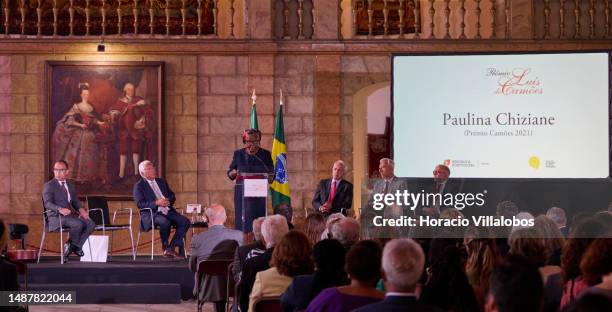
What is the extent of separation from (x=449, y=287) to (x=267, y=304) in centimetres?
136

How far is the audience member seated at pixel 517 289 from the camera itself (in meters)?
3.19

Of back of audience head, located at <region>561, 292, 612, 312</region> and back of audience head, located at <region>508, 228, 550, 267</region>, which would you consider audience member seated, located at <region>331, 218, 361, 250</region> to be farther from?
back of audience head, located at <region>561, 292, 612, 312</region>

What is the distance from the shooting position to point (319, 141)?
13305mm

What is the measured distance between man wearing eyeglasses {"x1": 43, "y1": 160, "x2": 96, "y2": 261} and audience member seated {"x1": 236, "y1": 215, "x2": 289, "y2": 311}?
4.98 metres

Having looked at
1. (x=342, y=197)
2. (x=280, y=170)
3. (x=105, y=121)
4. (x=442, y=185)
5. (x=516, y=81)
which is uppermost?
(x=516, y=81)

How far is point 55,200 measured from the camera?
1128cm

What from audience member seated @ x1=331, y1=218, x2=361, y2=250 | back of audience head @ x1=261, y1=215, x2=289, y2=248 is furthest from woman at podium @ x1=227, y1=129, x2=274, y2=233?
audience member seated @ x1=331, y1=218, x2=361, y2=250

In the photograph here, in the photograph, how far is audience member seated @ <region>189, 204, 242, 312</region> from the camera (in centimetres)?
841

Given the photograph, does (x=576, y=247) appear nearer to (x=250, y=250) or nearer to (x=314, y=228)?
(x=314, y=228)

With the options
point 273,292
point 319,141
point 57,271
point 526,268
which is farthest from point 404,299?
point 319,141

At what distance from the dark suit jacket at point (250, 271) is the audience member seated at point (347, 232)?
48 centimetres

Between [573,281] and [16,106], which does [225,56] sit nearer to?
[16,106]

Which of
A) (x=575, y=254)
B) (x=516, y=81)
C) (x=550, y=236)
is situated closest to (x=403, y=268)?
(x=575, y=254)

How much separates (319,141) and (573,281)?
883 cm
